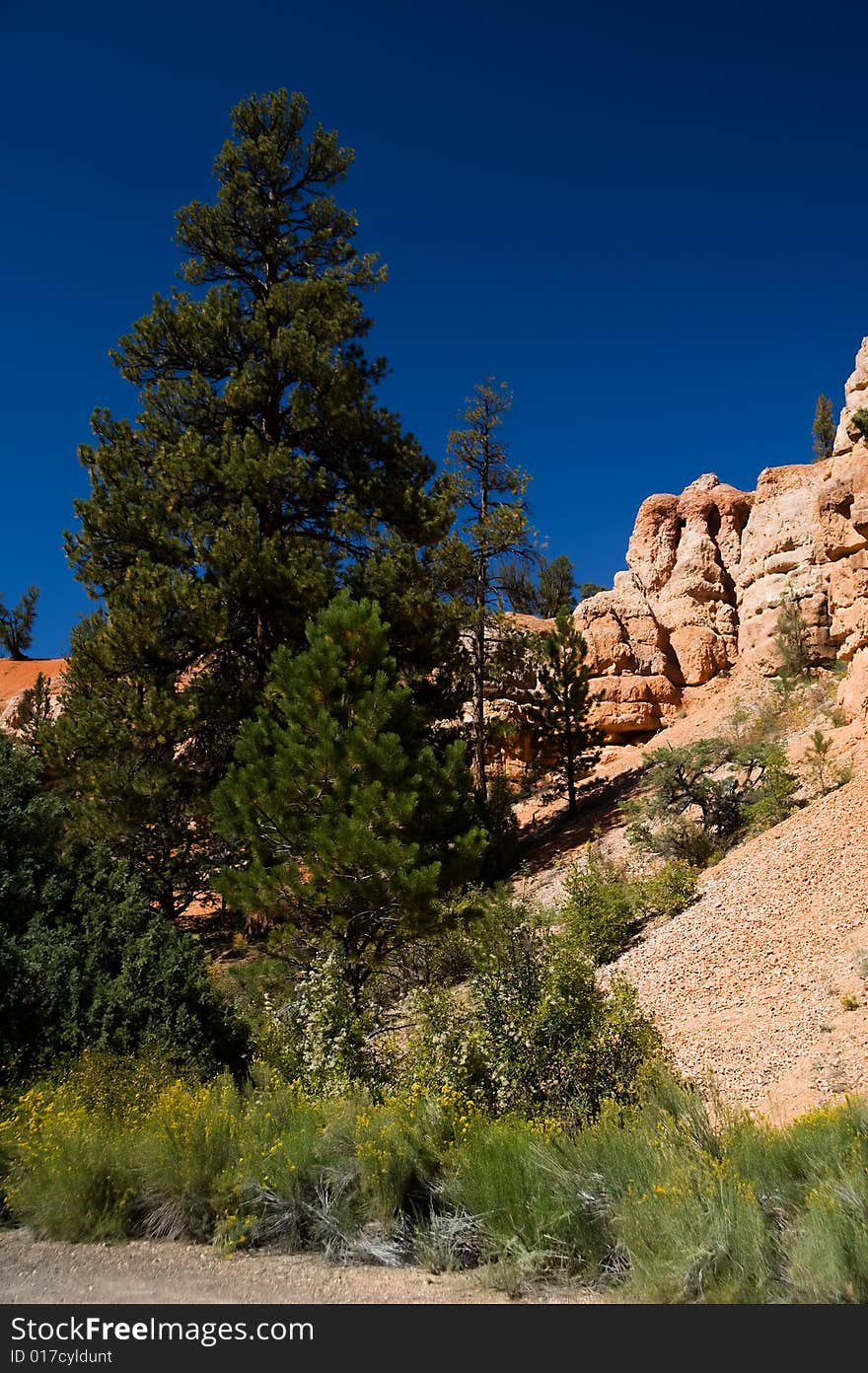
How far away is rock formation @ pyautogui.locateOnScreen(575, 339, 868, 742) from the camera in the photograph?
2423 cm

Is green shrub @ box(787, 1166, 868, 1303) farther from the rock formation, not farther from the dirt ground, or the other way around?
the rock formation

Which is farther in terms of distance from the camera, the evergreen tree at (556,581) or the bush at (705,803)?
the evergreen tree at (556,581)

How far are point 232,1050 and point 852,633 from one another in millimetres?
12750

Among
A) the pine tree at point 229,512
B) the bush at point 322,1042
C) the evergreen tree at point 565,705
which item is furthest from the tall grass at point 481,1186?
the evergreen tree at point 565,705

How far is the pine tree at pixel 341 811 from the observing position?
966 centimetres

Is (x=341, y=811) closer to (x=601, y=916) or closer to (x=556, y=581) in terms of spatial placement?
(x=601, y=916)

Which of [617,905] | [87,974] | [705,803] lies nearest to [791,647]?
[705,803]

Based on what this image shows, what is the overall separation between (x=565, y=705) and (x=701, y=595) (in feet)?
30.8

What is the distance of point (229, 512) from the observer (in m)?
14.2

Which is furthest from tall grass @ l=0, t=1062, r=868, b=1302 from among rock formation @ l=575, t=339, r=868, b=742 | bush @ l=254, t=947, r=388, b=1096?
rock formation @ l=575, t=339, r=868, b=742

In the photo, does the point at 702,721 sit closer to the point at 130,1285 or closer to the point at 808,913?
the point at 808,913

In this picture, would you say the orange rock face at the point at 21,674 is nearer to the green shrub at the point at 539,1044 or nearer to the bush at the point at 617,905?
the bush at the point at 617,905

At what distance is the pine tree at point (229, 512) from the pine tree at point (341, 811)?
3.47 m

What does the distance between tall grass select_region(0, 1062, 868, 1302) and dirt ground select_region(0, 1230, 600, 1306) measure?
106mm
